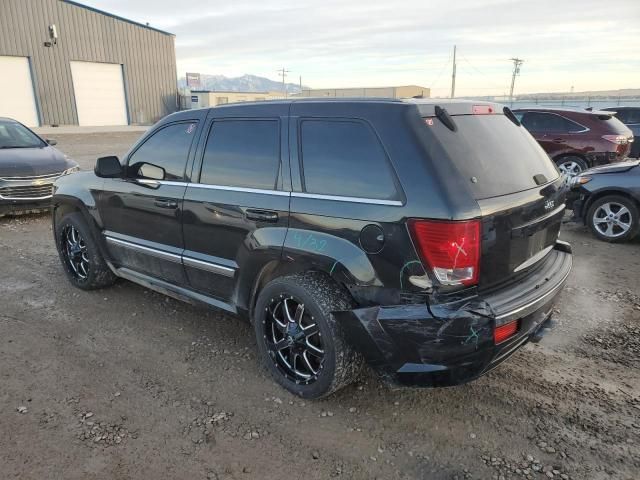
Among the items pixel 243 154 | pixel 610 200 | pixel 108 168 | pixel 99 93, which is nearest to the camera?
pixel 243 154

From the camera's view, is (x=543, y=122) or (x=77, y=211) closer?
(x=77, y=211)

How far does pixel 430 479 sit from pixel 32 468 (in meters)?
2.01

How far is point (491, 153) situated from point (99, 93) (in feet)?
112

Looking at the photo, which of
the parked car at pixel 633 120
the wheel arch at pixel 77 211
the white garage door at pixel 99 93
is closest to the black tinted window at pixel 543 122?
the parked car at pixel 633 120

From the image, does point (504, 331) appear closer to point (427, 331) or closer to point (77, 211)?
point (427, 331)

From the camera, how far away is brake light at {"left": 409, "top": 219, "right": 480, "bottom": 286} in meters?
2.36

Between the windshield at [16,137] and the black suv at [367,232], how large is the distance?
6.38 metres

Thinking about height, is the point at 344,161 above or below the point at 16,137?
above

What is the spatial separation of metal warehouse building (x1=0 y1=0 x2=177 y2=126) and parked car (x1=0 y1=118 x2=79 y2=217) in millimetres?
22603

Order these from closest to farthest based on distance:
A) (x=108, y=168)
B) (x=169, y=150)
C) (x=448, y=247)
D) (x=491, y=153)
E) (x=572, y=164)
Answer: (x=448, y=247) → (x=491, y=153) → (x=169, y=150) → (x=108, y=168) → (x=572, y=164)

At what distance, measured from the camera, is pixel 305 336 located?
2961 millimetres

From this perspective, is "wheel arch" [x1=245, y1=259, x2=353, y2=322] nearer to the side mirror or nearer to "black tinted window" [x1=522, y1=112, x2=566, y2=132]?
the side mirror

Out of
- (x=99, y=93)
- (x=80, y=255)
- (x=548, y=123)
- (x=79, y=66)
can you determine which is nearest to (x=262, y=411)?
(x=80, y=255)

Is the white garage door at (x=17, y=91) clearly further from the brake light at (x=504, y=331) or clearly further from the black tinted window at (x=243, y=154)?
the brake light at (x=504, y=331)
